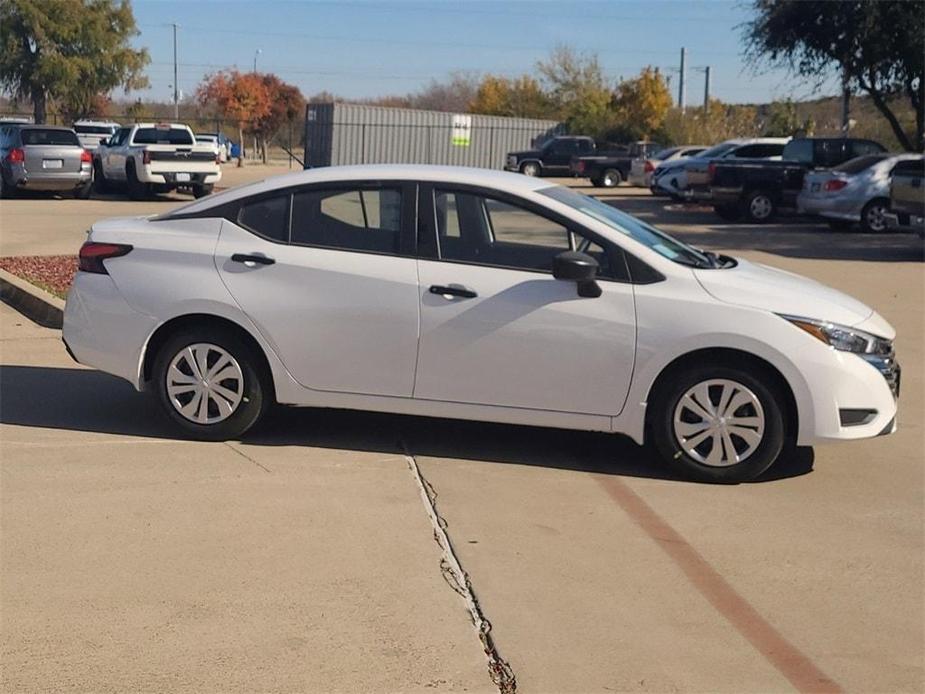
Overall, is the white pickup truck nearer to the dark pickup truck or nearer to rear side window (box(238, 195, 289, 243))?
the dark pickup truck

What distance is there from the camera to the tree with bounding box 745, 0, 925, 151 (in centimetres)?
2564

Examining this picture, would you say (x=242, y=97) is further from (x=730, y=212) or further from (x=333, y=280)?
(x=333, y=280)

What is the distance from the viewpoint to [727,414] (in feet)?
21.4

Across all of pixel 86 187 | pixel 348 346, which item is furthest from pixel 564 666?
pixel 86 187

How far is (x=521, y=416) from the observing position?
6.70 meters

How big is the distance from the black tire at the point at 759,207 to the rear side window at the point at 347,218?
19656 mm

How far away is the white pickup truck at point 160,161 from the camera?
2731cm

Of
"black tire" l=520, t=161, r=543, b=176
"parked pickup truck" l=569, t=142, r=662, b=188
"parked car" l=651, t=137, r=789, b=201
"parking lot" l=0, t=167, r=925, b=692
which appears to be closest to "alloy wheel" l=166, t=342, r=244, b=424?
"parking lot" l=0, t=167, r=925, b=692

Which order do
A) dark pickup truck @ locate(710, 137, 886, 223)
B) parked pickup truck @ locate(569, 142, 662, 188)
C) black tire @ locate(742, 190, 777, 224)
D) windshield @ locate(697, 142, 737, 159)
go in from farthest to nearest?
parked pickup truck @ locate(569, 142, 662, 188) < windshield @ locate(697, 142, 737, 159) < black tire @ locate(742, 190, 777, 224) < dark pickup truck @ locate(710, 137, 886, 223)

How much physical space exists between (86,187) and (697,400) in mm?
23846

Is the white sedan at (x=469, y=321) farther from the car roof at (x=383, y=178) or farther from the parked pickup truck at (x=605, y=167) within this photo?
the parked pickup truck at (x=605, y=167)

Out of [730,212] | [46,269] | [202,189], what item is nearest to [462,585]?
[46,269]

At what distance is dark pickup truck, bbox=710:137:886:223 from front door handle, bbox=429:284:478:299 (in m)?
19.7

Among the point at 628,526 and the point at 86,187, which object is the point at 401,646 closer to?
the point at 628,526
